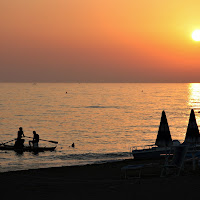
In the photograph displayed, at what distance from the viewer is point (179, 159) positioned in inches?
628

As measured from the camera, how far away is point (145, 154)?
29672 mm

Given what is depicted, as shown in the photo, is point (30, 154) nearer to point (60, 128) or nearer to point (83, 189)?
point (83, 189)

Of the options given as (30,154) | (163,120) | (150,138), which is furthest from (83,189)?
(150,138)

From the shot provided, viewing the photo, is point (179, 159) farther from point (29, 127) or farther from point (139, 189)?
point (29, 127)

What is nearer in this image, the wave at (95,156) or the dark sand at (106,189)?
the dark sand at (106,189)

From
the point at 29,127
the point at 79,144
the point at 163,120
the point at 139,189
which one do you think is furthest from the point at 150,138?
the point at 139,189

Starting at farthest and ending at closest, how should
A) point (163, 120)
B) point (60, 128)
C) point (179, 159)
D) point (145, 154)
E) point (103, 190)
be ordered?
1. point (60, 128)
2. point (145, 154)
3. point (163, 120)
4. point (179, 159)
5. point (103, 190)

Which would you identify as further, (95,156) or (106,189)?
(95,156)

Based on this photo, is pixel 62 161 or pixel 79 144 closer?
pixel 62 161

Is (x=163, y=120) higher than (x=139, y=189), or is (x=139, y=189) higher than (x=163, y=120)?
(x=163, y=120)

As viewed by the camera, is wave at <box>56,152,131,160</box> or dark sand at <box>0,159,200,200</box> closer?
dark sand at <box>0,159,200,200</box>

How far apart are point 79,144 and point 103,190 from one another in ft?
105

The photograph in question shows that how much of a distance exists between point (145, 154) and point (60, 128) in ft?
117

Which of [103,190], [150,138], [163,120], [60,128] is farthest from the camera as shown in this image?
[60,128]
